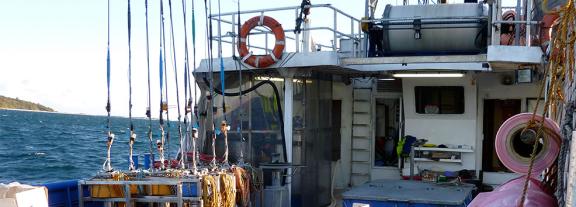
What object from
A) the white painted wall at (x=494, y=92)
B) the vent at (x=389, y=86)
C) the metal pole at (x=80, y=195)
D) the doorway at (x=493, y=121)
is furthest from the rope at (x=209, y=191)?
the doorway at (x=493, y=121)

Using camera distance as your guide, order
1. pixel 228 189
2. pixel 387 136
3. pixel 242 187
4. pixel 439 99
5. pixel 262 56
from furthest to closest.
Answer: pixel 387 136, pixel 439 99, pixel 262 56, pixel 242 187, pixel 228 189

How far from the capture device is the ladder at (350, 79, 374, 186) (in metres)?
13.2

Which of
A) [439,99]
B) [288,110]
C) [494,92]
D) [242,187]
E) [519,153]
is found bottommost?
[242,187]

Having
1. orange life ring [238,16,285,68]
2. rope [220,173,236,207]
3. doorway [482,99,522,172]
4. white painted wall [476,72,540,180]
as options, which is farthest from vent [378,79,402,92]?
rope [220,173,236,207]

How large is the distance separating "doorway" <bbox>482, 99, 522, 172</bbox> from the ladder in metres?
2.43

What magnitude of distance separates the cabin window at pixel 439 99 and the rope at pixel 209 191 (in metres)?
5.88

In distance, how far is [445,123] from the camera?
12500 millimetres

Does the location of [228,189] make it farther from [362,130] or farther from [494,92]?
[494,92]

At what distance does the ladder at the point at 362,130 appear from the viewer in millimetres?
13195

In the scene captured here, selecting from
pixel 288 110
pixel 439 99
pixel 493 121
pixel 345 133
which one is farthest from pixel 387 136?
pixel 288 110

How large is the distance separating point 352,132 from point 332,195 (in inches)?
60.1

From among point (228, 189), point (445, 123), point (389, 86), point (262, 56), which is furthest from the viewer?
point (389, 86)

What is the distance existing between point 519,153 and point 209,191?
164 inches

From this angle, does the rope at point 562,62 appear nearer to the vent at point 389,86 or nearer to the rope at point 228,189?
the rope at point 228,189
